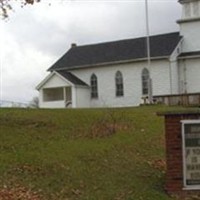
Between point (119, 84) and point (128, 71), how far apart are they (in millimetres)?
1433

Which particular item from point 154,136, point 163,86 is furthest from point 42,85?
point 154,136

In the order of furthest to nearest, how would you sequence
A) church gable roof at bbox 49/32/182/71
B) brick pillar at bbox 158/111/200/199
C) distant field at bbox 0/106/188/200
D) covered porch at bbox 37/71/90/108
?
covered porch at bbox 37/71/90/108
church gable roof at bbox 49/32/182/71
brick pillar at bbox 158/111/200/199
distant field at bbox 0/106/188/200

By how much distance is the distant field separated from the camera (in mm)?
12734

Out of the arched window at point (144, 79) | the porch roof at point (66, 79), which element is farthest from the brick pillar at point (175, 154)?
the porch roof at point (66, 79)

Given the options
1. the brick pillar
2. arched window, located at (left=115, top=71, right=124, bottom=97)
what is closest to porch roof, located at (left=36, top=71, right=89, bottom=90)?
arched window, located at (left=115, top=71, right=124, bottom=97)

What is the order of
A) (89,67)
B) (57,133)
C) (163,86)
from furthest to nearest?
(89,67) → (163,86) → (57,133)

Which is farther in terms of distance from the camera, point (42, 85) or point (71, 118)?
point (42, 85)

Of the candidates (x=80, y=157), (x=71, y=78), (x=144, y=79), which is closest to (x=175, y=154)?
(x=80, y=157)

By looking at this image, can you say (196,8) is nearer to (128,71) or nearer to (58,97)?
(128,71)

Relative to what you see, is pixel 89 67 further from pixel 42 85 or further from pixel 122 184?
pixel 122 184

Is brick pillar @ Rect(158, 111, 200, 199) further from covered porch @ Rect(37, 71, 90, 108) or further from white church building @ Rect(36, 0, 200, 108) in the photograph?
covered porch @ Rect(37, 71, 90, 108)

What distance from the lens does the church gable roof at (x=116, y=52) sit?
58156 millimetres

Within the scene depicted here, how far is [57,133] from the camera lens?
18.2 meters

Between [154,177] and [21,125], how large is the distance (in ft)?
20.7
